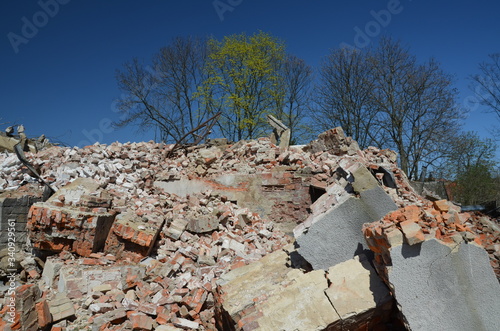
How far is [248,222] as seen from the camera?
7.72 meters

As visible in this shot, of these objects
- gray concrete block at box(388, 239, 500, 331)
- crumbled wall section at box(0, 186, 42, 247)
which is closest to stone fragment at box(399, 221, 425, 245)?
gray concrete block at box(388, 239, 500, 331)

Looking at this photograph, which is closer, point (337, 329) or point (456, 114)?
point (337, 329)

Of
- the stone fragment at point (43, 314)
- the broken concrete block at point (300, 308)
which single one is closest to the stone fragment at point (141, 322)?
the stone fragment at point (43, 314)

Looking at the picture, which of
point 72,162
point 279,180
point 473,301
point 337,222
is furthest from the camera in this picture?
point 72,162

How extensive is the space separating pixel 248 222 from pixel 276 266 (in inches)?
110

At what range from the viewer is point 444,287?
3.26 meters

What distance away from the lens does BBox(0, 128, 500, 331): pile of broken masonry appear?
130 inches

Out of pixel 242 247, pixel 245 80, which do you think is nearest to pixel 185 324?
pixel 242 247

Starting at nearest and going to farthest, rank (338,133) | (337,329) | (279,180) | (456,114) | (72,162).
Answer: (337,329), (279,180), (72,162), (338,133), (456,114)

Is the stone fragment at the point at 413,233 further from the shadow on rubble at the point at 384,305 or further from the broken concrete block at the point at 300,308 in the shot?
the broken concrete block at the point at 300,308

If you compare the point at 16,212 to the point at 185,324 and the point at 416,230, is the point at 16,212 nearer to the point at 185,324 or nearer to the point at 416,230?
the point at 185,324

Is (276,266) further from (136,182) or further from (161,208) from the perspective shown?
(136,182)

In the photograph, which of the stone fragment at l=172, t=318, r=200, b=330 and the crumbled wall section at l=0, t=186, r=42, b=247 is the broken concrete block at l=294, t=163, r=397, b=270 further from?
the crumbled wall section at l=0, t=186, r=42, b=247

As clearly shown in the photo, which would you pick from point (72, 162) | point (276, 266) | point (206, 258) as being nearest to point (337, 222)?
point (276, 266)
